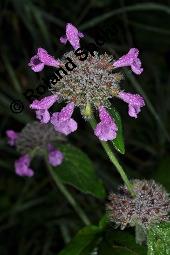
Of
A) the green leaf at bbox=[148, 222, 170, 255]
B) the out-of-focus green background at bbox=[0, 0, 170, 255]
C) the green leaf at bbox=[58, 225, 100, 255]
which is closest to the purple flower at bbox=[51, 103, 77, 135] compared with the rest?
the green leaf at bbox=[148, 222, 170, 255]

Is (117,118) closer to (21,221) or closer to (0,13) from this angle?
(21,221)

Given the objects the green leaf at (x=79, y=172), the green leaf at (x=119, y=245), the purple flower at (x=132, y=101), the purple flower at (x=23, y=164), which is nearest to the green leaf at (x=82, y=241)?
the green leaf at (x=119, y=245)

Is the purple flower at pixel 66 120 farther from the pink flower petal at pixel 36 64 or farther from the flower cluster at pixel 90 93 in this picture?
the pink flower petal at pixel 36 64

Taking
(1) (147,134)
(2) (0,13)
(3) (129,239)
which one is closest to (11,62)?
(2) (0,13)

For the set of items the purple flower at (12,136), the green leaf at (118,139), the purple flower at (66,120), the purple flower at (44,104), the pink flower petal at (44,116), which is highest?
the purple flower at (12,136)

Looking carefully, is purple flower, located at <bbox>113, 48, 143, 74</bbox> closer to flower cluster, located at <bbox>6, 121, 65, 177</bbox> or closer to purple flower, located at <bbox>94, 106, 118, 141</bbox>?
purple flower, located at <bbox>94, 106, 118, 141</bbox>

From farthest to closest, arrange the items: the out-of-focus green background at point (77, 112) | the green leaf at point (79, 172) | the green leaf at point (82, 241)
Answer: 1. the out-of-focus green background at point (77, 112)
2. the green leaf at point (79, 172)
3. the green leaf at point (82, 241)
